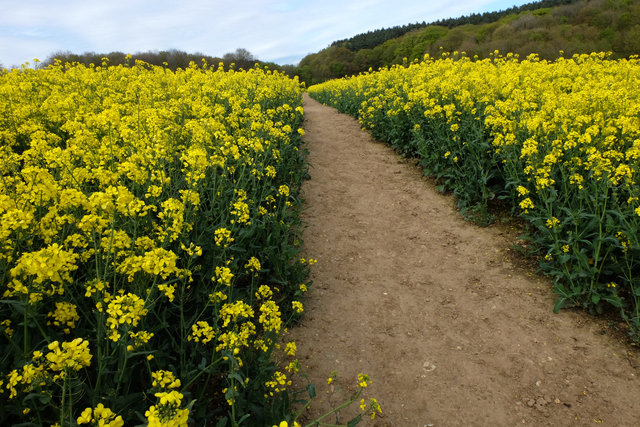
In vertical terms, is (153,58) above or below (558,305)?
above

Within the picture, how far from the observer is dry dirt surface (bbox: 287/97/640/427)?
3.33 m

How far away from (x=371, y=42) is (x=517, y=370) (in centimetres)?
8580

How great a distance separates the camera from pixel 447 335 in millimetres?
4180

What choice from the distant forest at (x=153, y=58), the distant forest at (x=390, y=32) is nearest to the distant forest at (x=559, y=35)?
the distant forest at (x=153, y=58)

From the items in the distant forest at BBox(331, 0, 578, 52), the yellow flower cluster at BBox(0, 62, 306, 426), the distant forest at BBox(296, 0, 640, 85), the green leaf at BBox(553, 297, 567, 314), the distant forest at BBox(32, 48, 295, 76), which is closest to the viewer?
the yellow flower cluster at BBox(0, 62, 306, 426)

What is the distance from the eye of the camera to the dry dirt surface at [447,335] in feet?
10.9

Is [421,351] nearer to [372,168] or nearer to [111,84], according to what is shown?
[372,168]

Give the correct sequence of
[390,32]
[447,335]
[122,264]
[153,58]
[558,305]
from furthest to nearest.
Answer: [390,32], [153,58], [558,305], [447,335], [122,264]

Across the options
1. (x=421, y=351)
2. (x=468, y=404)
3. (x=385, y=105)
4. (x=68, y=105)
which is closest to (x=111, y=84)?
(x=68, y=105)

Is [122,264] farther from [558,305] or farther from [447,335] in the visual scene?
[558,305]

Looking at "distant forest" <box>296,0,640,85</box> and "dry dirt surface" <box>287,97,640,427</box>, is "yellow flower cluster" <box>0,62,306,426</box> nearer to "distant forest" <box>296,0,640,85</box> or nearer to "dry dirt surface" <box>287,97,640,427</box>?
"dry dirt surface" <box>287,97,640,427</box>

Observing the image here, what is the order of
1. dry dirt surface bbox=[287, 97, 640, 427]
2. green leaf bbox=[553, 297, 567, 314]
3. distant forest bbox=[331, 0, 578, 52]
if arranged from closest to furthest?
dry dirt surface bbox=[287, 97, 640, 427]
green leaf bbox=[553, 297, 567, 314]
distant forest bbox=[331, 0, 578, 52]

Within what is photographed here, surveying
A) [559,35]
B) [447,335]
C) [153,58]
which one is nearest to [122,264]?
[447,335]

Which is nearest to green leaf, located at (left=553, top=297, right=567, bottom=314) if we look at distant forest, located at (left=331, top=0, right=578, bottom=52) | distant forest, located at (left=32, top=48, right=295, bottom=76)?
distant forest, located at (left=32, top=48, right=295, bottom=76)
